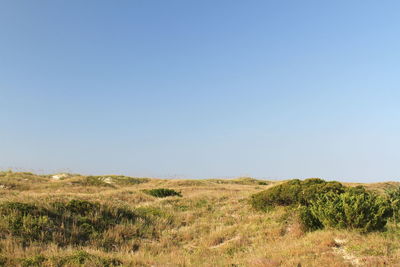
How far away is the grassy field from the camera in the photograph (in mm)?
6629

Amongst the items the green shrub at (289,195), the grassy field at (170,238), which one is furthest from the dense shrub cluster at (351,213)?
the green shrub at (289,195)

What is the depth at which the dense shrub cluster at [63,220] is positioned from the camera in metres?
9.05

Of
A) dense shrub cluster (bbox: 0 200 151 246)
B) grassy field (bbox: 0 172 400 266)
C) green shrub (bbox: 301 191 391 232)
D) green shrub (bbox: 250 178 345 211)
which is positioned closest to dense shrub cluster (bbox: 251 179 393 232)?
green shrub (bbox: 301 191 391 232)

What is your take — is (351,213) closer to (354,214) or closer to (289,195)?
(354,214)

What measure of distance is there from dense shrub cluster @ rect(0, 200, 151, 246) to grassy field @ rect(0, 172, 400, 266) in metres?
0.03

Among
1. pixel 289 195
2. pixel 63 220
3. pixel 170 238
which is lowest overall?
pixel 170 238

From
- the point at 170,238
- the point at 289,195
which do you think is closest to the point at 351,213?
the point at 289,195

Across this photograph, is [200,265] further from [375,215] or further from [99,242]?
[375,215]

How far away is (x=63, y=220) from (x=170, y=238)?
4.12 metres

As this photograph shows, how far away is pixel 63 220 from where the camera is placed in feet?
35.3

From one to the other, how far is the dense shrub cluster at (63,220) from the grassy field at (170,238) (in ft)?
0.09

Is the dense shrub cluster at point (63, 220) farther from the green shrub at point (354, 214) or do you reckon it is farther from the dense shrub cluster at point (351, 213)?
the green shrub at point (354, 214)

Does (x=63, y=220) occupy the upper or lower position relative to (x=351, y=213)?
lower

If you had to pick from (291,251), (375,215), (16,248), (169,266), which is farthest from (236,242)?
(16,248)
